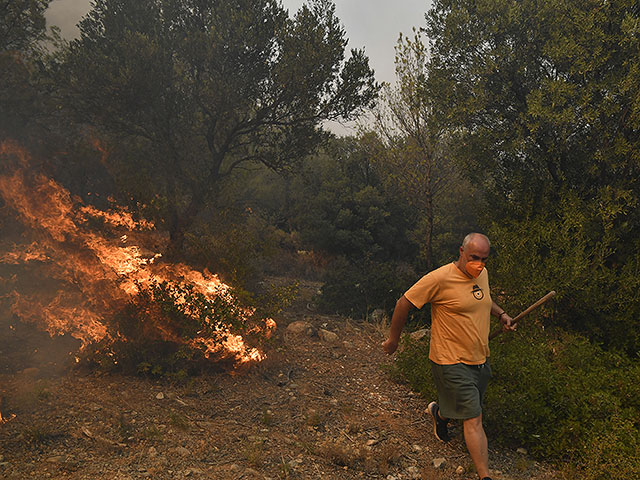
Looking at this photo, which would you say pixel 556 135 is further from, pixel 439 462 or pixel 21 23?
pixel 21 23

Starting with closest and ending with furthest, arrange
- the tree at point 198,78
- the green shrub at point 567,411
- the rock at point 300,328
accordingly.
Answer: the green shrub at point 567,411 → the rock at point 300,328 → the tree at point 198,78

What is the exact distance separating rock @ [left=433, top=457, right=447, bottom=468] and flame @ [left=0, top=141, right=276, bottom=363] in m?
3.01

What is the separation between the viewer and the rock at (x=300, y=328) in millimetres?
8656

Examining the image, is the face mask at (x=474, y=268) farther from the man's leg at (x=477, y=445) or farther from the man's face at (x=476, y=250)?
the man's leg at (x=477, y=445)

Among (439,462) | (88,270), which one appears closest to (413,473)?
(439,462)

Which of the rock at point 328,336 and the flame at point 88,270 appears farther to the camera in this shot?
the rock at point 328,336

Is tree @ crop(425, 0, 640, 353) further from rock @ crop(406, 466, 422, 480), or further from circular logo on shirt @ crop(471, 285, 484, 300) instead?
rock @ crop(406, 466, 422, 480)

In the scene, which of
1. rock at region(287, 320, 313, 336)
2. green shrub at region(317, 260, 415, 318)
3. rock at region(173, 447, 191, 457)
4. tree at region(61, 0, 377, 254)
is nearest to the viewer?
rock at region(173, 447, 191, 457)

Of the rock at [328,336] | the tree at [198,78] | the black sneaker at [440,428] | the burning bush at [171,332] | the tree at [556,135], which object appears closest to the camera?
the black sneaker at [440,428]

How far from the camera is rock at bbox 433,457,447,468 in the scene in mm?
4008

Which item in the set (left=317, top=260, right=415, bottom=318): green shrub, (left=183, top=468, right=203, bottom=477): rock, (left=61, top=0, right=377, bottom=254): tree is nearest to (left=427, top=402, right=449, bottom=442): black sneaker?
(left=183, top=468, right=203, bottom=477): rock

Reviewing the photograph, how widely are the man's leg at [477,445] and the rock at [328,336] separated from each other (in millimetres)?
5093

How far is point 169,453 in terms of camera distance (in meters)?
3.92

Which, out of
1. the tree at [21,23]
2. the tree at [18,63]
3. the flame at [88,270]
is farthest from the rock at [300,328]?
the tree at [21,23]
